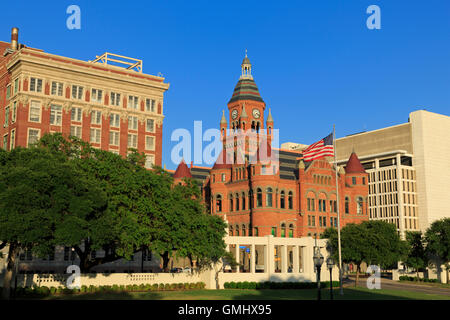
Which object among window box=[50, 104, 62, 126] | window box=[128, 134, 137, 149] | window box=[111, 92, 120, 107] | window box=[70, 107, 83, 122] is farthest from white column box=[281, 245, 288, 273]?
window box=[50, 104, 62, 126]

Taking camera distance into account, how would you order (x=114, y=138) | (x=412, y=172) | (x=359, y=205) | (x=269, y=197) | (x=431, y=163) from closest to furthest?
(x=114, y=138) < (x=269, y=197) < (x=359, y=205) < (x=412, y=172) < (x=431, y=163)

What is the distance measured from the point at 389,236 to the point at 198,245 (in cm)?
3325

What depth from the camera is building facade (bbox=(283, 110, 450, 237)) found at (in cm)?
14825

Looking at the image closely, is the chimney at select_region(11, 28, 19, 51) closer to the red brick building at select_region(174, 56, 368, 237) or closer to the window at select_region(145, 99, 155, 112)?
the window at select_region(145, 99, 155, 112)

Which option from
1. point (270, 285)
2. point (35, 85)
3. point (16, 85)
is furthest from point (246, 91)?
point (270, 285)

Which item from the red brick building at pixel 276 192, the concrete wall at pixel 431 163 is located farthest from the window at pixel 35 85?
the concrete wall at pixel 431 163

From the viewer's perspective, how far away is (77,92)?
83.1 meters

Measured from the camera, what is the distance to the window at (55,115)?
80.4m

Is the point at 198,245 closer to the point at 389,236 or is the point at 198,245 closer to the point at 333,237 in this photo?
the point at 333,237

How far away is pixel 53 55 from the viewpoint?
81.6m

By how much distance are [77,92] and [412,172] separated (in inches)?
4134

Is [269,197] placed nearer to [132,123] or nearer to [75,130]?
[132,123]

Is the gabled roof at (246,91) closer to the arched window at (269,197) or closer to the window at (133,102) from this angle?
the arched window at (269,197)

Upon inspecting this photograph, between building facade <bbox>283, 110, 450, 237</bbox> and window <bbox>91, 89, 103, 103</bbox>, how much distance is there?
3627 inches
